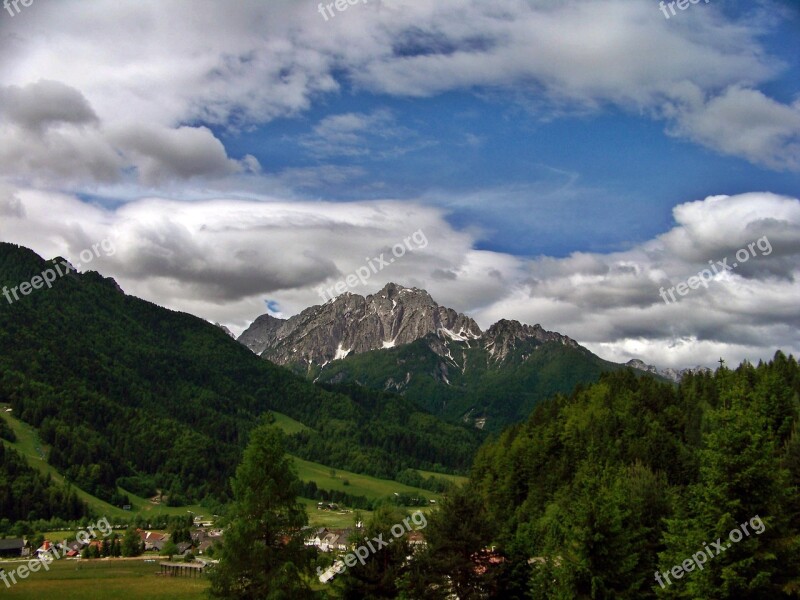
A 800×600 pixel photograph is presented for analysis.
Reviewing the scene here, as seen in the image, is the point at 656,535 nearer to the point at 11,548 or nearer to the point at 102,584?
the point at 102,584

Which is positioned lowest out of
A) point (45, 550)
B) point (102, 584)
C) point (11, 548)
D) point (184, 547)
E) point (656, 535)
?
point (656, 535)

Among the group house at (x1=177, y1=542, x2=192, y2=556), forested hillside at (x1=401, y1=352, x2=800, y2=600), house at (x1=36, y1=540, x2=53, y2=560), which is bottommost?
forested hillside at (x1=401, y1=352, x2=800, y2=600)

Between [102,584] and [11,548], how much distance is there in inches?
2669

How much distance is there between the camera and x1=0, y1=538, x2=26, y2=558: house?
14238 centimetres

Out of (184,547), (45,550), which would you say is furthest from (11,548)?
(184,547)

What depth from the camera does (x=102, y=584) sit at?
93.2 m

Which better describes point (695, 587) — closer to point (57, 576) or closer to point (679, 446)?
point (679, 446)

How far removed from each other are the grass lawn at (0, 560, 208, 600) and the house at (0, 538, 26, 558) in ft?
84.3

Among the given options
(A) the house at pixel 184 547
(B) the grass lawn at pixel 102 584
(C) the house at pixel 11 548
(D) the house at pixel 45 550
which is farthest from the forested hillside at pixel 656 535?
(C) the house at pixel 11 548

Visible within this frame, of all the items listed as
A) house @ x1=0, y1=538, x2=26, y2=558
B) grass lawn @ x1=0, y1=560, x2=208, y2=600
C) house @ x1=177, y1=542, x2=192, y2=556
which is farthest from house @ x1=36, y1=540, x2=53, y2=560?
house @ x1=177, y1=542, x2=192, y2=556

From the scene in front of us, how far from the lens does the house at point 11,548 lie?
142m

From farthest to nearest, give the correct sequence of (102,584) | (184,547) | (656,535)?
(184,547), (102,584), (656,535)

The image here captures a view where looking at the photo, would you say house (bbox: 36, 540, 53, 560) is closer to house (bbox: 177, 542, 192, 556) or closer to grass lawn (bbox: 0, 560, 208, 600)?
grass lawn (bbox: 0, 560, 208, 600)

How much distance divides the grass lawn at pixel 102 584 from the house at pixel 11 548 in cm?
2570
